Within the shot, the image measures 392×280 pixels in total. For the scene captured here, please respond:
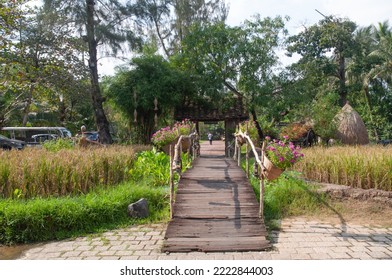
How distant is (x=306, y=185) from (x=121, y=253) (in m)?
4.21

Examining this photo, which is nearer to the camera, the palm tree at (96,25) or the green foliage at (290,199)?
the green foliage at (290,199)

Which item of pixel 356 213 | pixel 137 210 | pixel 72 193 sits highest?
pixel 72 193

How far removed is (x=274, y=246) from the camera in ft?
15.2

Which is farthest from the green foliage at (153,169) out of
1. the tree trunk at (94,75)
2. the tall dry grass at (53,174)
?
the tree trunk at (94,75)

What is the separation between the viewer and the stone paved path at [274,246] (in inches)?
169

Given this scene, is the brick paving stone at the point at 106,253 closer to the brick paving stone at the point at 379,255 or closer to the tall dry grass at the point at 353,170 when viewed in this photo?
the brick paving stone at the point at 379,255

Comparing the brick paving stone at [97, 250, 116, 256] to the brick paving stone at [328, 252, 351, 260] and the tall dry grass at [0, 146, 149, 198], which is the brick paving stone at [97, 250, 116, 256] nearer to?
the tall dry grass at [0, 146, 149, 198]

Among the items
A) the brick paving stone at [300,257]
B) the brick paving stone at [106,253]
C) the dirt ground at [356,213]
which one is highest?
the dirt ground at [356,213]

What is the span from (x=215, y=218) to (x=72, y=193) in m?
3.00

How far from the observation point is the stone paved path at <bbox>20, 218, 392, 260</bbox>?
14.1 ft

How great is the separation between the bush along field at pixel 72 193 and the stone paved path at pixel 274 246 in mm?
391

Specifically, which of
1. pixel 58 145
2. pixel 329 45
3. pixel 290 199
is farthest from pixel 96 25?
pixel 329 45

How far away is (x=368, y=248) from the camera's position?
454 cm

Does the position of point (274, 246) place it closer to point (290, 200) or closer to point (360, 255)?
point (360, 255)
